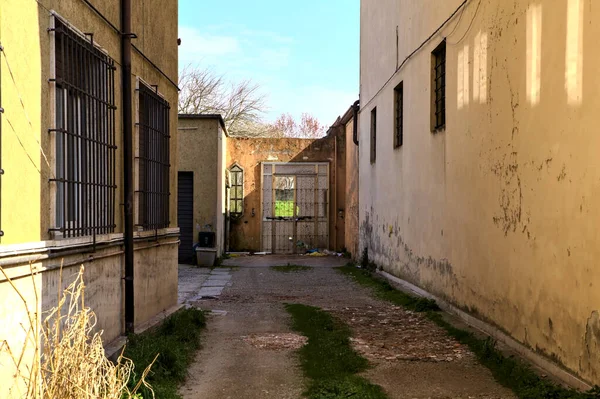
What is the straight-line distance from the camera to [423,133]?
10.3 meters

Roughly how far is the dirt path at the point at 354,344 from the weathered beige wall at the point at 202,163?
6500mm

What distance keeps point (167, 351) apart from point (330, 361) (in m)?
1.56

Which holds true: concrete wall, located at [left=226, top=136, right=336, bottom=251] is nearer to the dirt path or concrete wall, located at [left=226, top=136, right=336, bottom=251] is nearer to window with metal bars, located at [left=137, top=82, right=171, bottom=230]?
the dirt path

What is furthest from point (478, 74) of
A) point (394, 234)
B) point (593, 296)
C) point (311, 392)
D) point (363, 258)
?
point (363, 258)

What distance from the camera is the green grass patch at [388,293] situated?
910cm

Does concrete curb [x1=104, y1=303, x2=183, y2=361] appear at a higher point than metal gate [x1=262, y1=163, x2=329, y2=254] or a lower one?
lower

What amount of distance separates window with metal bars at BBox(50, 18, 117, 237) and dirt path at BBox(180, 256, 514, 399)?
68.4 inches

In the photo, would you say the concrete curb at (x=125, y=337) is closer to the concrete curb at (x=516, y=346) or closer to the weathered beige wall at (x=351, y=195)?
the concrete curb at (x=516, y=346)

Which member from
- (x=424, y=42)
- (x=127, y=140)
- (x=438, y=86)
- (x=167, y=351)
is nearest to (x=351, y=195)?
(x=424, y=42)

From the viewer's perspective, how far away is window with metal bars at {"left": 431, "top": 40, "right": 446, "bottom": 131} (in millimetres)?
9500

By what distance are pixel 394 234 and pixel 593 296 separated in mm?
8070

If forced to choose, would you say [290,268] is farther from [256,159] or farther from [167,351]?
[167,351]

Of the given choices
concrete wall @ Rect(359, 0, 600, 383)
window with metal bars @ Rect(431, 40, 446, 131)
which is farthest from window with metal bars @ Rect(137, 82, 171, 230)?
window with metal bars @ Rect(431, 40, 446, 131)

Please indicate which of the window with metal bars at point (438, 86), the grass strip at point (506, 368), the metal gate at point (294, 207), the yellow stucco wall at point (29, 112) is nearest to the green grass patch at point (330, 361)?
the grass strip at point (506, 368)
